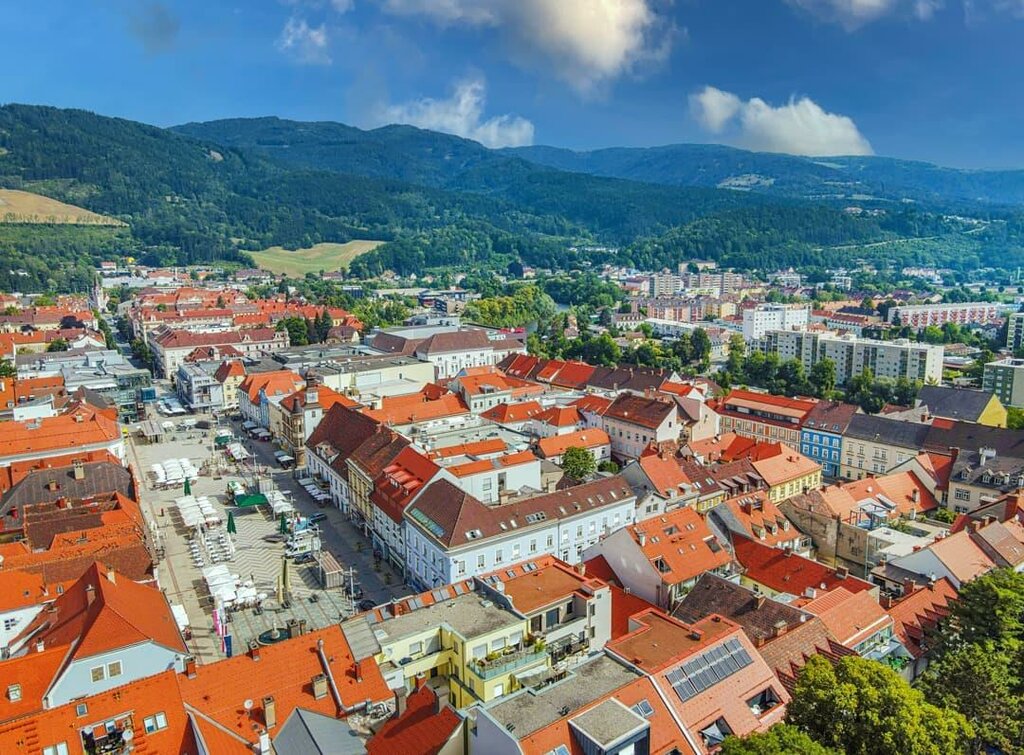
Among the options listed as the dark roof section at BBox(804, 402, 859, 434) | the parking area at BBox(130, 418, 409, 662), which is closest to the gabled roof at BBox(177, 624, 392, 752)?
the parking area at BBox(130, 418, 409, 662)

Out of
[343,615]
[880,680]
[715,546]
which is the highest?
[880,680]

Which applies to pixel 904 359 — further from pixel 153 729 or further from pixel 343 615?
pixel 153 729

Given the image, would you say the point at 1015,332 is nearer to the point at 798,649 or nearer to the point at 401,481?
the point at 401,481

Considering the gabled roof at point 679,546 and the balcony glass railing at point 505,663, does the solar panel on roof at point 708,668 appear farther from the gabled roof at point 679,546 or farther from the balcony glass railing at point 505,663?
the gabled roof at point 679,546

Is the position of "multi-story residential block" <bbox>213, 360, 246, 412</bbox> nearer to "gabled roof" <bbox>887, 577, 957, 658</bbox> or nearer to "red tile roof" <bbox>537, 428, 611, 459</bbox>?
"red tile roof" <bbox>537, 428, 611, 459</bbox>

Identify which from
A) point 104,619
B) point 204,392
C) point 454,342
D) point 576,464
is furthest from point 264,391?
point 104,619

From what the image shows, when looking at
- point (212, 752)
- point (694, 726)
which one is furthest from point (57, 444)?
point (694, 726)
